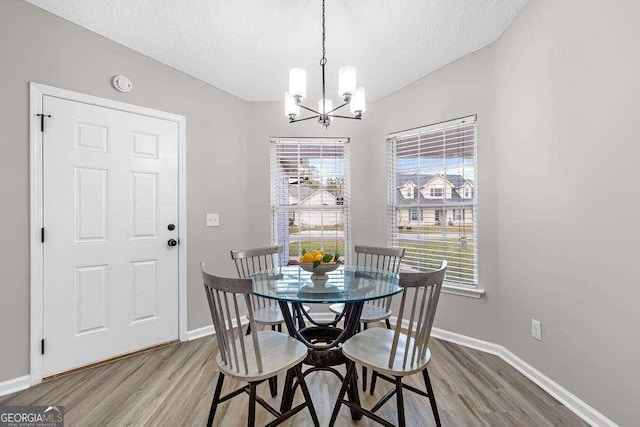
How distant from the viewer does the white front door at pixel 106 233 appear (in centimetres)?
212

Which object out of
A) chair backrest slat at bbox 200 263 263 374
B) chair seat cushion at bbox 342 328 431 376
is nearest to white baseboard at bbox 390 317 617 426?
chair seat cushion at bbox 342 328 431 376

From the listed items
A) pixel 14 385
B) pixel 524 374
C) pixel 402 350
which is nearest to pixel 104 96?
pixel 14 385

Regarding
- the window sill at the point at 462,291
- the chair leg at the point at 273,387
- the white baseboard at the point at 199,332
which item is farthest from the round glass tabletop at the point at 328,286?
the white baseboard at the point at 199,332

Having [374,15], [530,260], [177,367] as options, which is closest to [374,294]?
[530,260]

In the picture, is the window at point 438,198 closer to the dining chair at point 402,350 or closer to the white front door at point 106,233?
the dining chair at point 402,350

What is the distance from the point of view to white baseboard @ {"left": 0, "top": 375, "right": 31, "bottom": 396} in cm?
188

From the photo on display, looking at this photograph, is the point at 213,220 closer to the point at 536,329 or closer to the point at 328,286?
the point at 328,286

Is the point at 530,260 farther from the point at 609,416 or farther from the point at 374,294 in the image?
the point at 374,294

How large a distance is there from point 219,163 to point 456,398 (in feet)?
9.38

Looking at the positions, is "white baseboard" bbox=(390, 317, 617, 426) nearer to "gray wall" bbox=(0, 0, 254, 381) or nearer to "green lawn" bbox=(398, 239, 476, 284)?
"green lawn" bbox=(398, 239, 476, 284)

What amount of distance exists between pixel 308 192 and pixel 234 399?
2106mm

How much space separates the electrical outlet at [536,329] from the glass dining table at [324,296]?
105 centimetres

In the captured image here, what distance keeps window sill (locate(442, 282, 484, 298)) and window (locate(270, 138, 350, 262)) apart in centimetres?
114

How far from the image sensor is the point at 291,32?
2.26m
